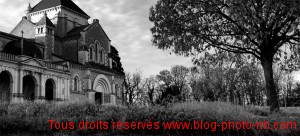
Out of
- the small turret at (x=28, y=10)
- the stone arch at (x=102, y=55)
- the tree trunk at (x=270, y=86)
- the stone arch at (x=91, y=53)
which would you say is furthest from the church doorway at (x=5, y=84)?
the tree trunk at (x=270, y=86)

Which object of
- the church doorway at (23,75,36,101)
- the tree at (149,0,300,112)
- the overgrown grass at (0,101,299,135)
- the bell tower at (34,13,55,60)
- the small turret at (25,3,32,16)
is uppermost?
the small turret at (25,3,32,16)

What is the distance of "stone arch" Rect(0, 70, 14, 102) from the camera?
92.0 feet

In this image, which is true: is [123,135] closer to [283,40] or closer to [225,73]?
[283,40]

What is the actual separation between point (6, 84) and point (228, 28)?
23.6 meters

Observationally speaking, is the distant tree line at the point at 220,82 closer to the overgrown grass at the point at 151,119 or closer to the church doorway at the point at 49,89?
the overgrown grass at the point at 151,119

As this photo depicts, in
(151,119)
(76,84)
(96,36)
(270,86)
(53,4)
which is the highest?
(53,4)

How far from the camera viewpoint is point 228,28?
17453mm

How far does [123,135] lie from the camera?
9.33 meters

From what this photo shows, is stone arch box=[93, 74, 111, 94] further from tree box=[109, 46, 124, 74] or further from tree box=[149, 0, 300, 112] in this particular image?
tree box=[149, 0, 300, 112]

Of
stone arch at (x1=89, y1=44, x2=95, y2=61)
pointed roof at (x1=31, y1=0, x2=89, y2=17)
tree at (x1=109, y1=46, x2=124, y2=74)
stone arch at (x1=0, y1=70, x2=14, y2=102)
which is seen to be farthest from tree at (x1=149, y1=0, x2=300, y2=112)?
tree at (x1=109, y1=46, x2=124, y2=74)

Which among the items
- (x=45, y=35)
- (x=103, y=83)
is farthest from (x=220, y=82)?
(x=45, y=35)

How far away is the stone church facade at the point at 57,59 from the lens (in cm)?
2947

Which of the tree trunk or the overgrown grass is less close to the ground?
the tree trunk

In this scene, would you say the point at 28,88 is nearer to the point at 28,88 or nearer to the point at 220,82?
the point at 28,88
